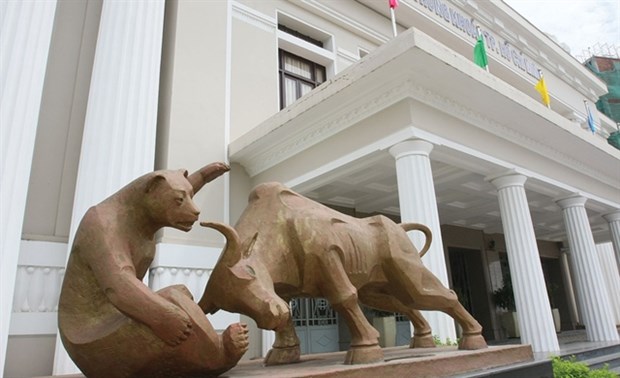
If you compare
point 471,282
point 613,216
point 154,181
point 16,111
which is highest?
point 16,111

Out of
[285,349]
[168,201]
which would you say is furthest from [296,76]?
[168,201]

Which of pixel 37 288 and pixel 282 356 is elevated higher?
pixel 37 288

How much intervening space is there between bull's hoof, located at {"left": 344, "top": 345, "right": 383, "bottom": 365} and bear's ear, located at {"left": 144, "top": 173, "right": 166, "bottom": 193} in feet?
4.57

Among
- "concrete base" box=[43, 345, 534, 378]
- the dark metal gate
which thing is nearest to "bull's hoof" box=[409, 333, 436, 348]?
"concrete base" box=[43, 345, 534, 378]

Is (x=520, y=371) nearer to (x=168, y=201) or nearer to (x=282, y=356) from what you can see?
(x=282, y=356)

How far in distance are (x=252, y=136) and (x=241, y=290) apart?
6.13m

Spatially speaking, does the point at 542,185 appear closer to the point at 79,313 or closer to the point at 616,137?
the point at 79,313

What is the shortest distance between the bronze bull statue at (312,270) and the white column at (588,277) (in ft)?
28.2

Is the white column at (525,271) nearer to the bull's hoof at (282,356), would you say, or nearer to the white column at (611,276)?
the bull's hoof at (282,356)

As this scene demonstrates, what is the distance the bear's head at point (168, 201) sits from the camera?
6.88 ft

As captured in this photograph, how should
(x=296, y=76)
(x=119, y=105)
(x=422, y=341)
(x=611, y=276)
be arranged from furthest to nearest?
1. (x=611, y=276)
2. (x=296, y=76)
3. (x=119, y=105)
4. (x=422, y=341)

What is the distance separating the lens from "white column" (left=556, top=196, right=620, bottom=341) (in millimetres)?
9852

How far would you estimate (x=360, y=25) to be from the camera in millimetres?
12398

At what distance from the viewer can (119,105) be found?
21.6 feet
